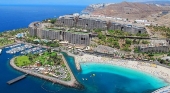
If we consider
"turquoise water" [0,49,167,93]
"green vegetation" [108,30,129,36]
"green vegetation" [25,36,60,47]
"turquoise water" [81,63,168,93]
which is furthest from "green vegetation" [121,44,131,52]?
"green vegetation" [25,36,60,47]

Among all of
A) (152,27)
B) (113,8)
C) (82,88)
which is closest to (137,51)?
(152,27)

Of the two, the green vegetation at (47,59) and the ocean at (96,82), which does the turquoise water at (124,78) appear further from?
the green vegetation at (47,59)

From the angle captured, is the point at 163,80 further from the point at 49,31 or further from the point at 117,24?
the point at 49,31

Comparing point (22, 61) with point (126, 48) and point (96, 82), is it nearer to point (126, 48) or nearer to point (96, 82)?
point (96, 82)

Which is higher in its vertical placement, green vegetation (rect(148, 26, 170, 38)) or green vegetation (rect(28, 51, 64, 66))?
green vegetation (rect(148, 26, 170, 38))

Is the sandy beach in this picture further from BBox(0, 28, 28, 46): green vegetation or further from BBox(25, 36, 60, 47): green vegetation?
BBox(0, 28, 28, 46): green vegetation

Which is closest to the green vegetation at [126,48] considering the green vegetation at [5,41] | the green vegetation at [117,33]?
the green vegetation at [117,33]
